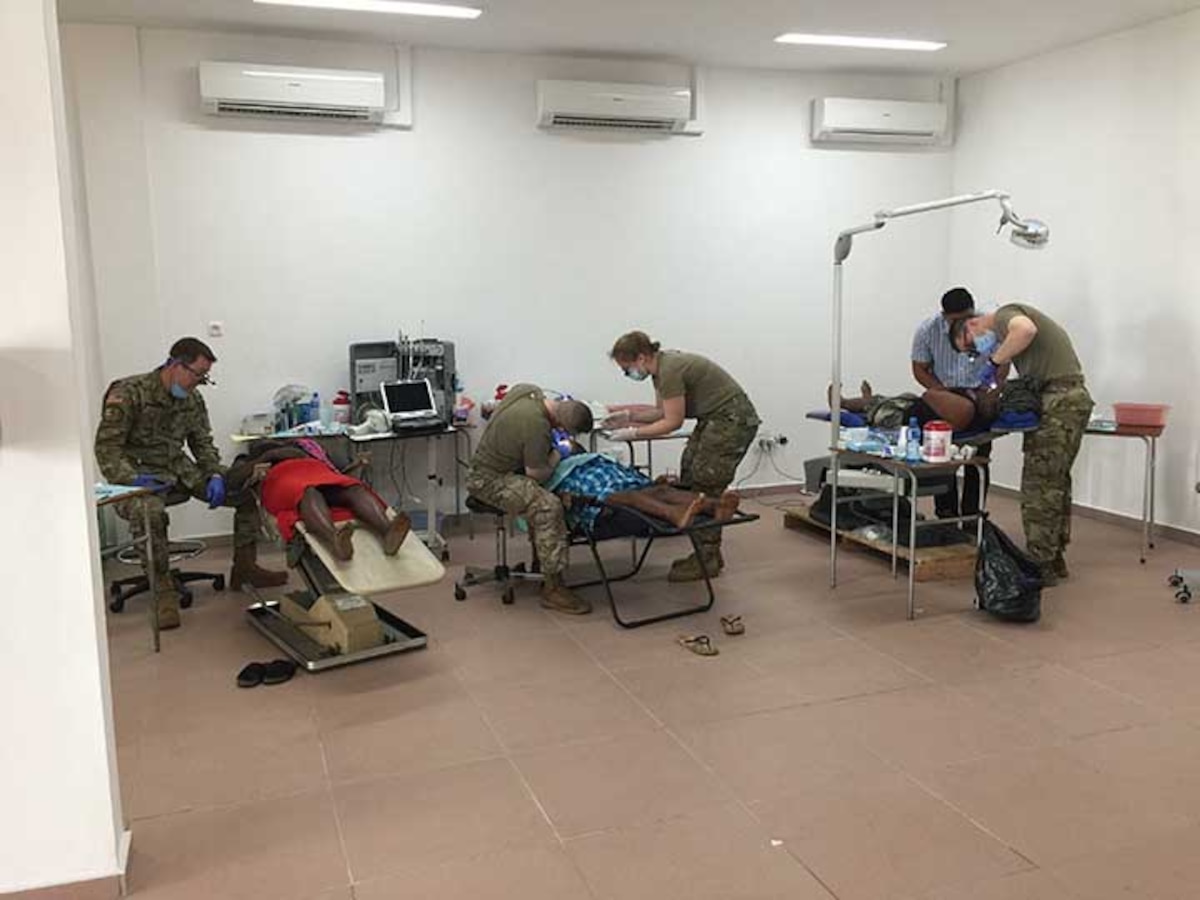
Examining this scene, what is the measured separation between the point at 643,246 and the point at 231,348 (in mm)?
2689

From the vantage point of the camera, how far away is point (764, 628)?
4609 millimetres

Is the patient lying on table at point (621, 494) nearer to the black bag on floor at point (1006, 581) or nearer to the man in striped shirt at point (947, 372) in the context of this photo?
the black bag on floor at point (1006, 581)

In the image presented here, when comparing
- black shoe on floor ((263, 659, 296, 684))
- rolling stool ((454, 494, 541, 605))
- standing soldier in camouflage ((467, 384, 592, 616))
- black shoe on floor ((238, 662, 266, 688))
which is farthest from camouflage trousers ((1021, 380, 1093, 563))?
black shoe on floor ((238, 662, 266, 688))

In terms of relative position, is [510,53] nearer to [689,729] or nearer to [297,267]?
[297,267]

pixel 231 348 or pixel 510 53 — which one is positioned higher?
pixel 510 53

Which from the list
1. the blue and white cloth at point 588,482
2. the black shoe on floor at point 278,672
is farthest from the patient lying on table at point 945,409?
the black shoe on floor at point 278,672

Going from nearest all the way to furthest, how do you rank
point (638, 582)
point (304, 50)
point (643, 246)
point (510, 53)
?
point (638, 582) → point (304, 50) → point (510, 53) → point (643, 246)

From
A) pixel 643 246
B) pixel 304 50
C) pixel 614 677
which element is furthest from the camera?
pixel 643 246

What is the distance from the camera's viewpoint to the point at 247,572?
17.3ft

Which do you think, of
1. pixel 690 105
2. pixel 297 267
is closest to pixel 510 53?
pixel 690 105

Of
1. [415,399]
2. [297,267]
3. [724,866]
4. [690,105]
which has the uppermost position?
[690,105]

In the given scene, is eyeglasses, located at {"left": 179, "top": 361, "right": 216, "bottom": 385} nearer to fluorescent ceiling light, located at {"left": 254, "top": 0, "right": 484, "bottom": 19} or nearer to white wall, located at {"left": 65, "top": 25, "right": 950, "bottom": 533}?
white wall, located at {"left": 65, "top": 25, "right": 950, "bottom": 533}

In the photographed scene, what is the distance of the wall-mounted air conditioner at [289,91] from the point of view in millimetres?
5676

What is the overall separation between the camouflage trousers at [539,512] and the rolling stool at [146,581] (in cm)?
157
